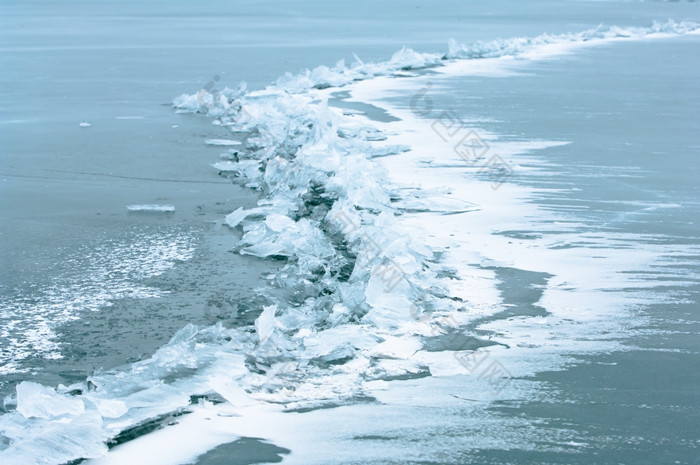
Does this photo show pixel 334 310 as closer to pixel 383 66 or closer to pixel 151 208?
pixel 151 208

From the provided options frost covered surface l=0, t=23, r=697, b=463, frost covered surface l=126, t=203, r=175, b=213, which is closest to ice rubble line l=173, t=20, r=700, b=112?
frost covered surface l=0, t=23, r=697, b=463

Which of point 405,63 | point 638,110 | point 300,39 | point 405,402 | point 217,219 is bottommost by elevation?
point 405,402

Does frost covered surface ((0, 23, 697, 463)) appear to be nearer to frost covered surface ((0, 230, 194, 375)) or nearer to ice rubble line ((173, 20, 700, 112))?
frost covered surface ((0, 230, 194, 375))

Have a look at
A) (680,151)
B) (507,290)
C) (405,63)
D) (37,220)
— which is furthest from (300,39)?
(507,290)

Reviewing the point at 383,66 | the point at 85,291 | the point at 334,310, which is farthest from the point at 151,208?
the point at 383,66

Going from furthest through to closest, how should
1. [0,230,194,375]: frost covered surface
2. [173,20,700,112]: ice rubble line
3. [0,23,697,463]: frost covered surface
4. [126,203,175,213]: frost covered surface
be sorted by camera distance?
1. [173,20,700,112]: ice rubble line
2. [126,203,175,213]: frost covered surface
3. [0,230,194,375]: frost covered surface
4. [0,23,697,463]: frost covered surface

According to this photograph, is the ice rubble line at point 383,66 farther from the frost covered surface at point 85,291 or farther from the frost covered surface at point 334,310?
the frost covered surface at point 85,291

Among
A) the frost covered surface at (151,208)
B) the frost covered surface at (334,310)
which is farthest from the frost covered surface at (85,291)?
the frost covered surface at (151,208)

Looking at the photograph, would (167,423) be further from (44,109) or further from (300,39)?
(300,39)
